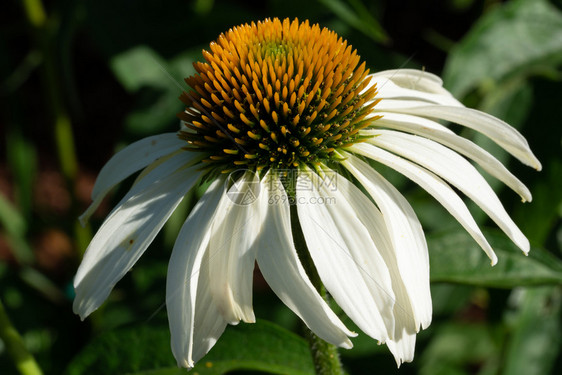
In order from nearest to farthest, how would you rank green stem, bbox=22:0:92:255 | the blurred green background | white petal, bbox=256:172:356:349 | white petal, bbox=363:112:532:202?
white petal, bbox=256:172:356:349, white petal, bbox=363:112:532:202, the blurred green background, green stem, bbox=22:0:92:255

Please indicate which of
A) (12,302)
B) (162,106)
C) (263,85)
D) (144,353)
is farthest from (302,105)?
(12,302)

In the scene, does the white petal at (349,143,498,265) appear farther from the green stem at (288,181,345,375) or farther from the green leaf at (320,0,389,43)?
the green leaf at (320,0,389,43)

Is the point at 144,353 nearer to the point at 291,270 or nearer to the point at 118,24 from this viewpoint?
the point at 291,270

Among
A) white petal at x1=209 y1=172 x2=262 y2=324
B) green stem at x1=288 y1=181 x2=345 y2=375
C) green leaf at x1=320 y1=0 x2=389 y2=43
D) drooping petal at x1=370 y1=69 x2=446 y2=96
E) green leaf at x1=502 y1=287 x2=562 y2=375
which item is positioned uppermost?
green leaf at x1=320 y1=0 x2=389 y2=43

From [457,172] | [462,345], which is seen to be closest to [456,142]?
[457,172]

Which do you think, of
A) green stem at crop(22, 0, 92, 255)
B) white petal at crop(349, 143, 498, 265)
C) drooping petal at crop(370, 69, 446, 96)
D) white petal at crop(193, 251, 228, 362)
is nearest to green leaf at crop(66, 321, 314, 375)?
white petal at crop(193, 251, 228, 362)

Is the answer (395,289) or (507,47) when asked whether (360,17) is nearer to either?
(507,47)
